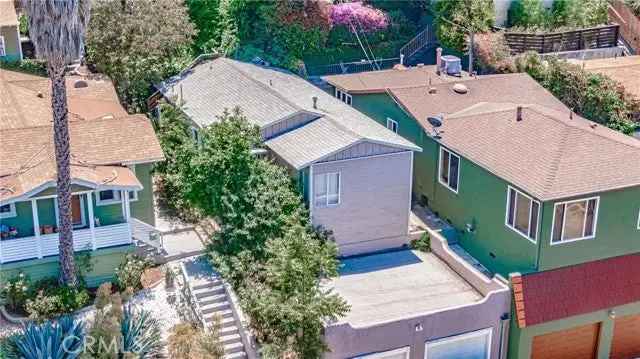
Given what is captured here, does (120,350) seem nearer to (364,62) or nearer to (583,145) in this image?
(583,145)

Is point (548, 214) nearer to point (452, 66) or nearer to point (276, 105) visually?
point (276, 105)

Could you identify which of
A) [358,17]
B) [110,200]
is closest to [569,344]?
[110,200]

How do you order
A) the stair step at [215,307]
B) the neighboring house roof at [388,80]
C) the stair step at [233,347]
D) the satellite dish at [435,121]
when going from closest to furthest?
the stair step at [233,347] < the stair step at [215,307] < the satellite dish at [435,121] < the neighboring house roof at [388,80]

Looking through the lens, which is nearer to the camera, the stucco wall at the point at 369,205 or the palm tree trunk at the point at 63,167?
the palm tree trunk at the point at 63,167

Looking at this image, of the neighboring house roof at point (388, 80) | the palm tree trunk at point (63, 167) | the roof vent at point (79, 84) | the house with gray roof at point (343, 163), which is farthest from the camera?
the neighboring house roof at point (388, 80)

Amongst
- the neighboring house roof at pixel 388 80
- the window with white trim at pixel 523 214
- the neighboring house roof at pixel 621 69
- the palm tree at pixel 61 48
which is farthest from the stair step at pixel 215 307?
the neighboring house roof at pixel 621 69

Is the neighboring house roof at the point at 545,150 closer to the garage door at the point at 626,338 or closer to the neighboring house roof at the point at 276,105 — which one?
the neighboring house roof at the point at 276,105

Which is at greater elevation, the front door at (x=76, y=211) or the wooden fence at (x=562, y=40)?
the wooden fence at (x=562, y=40)

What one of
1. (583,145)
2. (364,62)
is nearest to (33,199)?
(583,145)
